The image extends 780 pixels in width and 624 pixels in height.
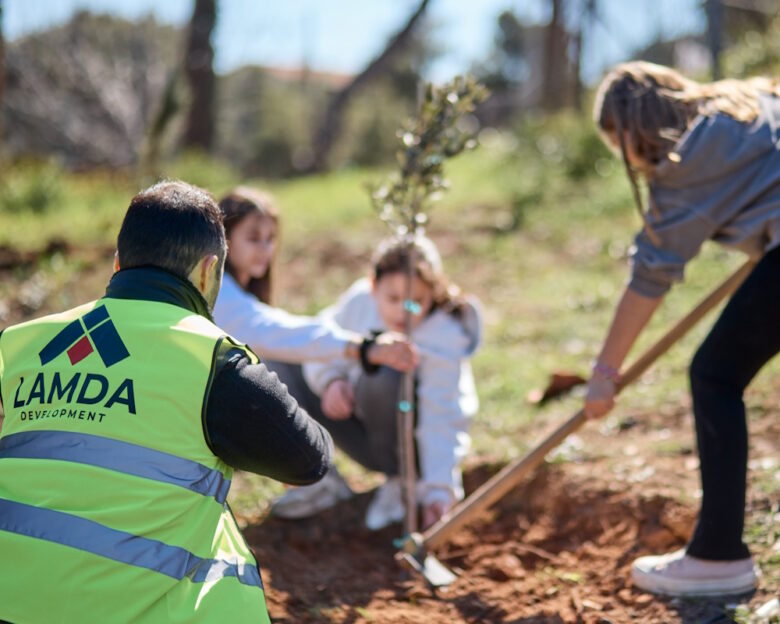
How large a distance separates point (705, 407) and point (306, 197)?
854cm

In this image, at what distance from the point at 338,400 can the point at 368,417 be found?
0.52 ft

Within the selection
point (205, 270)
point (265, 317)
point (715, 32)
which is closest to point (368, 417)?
point (265, 317)

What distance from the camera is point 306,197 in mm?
11125

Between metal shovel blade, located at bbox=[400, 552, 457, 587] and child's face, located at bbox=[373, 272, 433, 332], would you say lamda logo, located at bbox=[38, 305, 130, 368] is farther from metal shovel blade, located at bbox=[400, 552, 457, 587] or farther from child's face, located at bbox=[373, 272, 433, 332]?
child's face, located at bbox=[373, 272, 433, 332]

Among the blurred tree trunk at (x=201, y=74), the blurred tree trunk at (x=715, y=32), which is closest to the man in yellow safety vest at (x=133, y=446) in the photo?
the blurred tree trunk at (x=715, y=32)

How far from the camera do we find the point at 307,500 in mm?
4016

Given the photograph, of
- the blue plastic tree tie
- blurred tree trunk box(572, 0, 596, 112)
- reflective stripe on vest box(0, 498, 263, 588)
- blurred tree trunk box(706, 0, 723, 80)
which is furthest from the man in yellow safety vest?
blurred tree trunk box(572, 0, 596, 112)

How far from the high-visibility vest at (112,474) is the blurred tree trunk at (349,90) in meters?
12.5

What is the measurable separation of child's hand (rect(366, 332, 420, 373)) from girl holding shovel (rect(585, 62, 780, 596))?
2.38ft

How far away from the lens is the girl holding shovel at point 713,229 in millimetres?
2848

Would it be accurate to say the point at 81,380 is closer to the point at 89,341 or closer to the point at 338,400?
the point at 89,341

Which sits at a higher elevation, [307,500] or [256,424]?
[256,424]

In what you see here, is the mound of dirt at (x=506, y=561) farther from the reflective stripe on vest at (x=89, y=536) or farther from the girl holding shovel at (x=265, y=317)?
the reflective stripe on vest at (x=89, y=536)

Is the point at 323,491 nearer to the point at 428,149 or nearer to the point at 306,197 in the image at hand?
the point at 428,149
